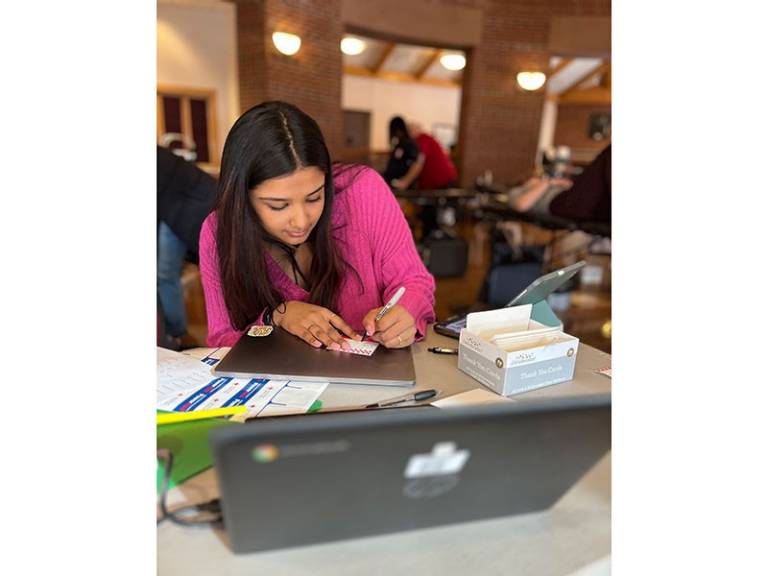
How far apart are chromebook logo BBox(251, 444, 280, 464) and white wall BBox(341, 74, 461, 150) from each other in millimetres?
9484

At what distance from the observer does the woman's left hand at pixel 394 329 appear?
89 centimetres

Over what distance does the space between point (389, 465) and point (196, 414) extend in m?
0.33

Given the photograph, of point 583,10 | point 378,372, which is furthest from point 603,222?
point 583,10

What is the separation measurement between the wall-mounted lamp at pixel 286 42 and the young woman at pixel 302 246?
13.6 feet

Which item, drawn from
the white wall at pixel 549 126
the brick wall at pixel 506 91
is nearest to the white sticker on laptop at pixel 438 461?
the brick wall at pixel 506 91

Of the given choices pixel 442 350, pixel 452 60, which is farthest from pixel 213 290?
pixel 452 60

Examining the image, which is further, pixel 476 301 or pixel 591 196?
pixel 476 301

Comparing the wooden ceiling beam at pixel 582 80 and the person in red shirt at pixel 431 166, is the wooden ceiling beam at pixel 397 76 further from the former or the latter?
the person in red shirt at pixel 431 166

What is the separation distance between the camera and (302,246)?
1.18 m

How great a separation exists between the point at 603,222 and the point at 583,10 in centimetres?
531

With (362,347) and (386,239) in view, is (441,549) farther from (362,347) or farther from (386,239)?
(386,239)

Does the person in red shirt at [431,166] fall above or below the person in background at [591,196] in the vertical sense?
above

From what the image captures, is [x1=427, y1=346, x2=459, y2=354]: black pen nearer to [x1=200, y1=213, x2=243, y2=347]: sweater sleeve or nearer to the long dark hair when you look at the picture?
the long dark hair

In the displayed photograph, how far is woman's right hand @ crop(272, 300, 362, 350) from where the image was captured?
0.89m
